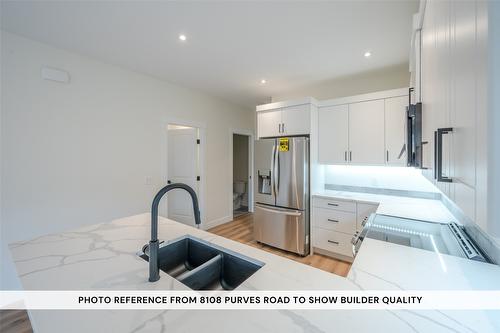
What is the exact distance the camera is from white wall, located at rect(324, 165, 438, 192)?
2494 mm

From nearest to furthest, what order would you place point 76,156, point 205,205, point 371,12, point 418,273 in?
1. point 418,273
2. point 371,12
3. point 76,156
4. point 205,205

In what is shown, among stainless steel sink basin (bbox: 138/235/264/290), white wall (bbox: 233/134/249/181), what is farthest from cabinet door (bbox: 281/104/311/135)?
white wall (bbox: 233/134/249/181)

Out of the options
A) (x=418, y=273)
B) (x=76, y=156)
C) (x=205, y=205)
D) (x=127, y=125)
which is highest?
(x=127, y=125)

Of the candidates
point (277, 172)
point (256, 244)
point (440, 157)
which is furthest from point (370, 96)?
point (256, 244)

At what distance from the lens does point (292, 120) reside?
2898 millimetres

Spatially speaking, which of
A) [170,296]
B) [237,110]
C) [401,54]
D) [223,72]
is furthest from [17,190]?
[401,54]

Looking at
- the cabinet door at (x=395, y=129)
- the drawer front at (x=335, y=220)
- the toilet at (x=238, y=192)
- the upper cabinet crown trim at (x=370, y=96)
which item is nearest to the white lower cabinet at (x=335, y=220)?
the drawer front at (x=335, y=220)

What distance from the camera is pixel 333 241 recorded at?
103 inches

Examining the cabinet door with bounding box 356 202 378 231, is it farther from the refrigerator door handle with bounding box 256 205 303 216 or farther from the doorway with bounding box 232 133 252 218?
the doorway with bounding box 232 133 252 218

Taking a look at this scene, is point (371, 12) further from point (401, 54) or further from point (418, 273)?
point (418, 273)

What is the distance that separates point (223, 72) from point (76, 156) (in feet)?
6.78

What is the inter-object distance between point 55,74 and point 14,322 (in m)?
2.33

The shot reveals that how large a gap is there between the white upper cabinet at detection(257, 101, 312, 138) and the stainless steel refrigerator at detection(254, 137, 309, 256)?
0.21m

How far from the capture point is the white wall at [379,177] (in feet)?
8.18
